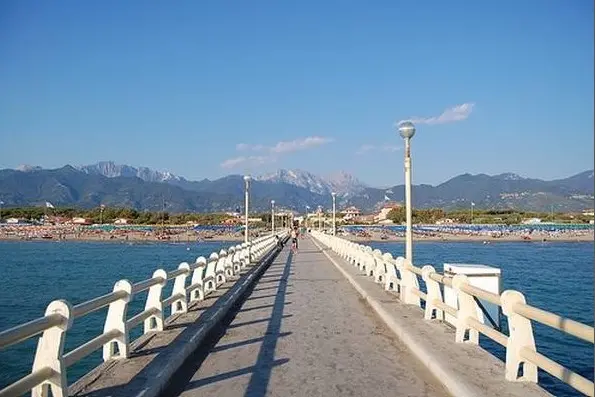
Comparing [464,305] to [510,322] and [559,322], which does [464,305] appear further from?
[559,322]

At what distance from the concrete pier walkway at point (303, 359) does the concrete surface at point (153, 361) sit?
0.20m

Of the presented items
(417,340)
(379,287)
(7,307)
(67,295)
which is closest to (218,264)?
(379,287)

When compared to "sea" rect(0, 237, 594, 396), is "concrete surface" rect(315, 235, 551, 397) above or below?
above

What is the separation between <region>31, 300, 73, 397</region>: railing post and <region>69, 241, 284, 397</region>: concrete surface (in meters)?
0.50

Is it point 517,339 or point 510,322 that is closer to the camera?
point 517,339

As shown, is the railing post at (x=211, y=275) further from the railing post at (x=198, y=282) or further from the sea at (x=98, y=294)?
the sea at (x=98, y=294)

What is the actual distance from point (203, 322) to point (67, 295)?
2477 centimetres

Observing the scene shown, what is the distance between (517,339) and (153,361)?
4.31 m

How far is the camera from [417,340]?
944 centimetres

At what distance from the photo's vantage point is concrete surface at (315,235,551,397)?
655cm

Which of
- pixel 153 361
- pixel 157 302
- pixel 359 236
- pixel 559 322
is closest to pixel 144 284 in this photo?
pixel 157 302

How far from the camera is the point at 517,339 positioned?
672cm

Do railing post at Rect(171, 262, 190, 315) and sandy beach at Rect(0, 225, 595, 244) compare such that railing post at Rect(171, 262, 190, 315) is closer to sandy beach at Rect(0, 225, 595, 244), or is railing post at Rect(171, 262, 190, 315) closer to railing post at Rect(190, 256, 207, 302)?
railing post at Rect(190, 256, 207, 302)

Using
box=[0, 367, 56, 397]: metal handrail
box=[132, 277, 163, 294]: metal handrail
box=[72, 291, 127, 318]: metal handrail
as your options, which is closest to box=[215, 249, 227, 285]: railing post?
box=[132, 277, 163, 294]: metal handrail
